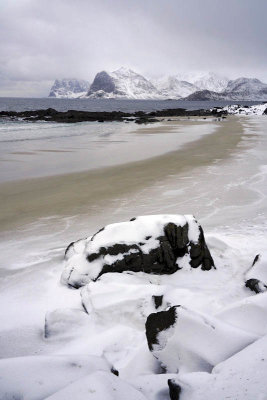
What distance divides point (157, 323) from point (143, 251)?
1233 millimetres

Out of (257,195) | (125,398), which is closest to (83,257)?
(125,398)

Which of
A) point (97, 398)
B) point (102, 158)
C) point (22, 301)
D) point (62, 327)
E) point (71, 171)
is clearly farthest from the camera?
point (102, 158)

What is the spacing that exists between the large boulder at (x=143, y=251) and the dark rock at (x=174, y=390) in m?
1.76

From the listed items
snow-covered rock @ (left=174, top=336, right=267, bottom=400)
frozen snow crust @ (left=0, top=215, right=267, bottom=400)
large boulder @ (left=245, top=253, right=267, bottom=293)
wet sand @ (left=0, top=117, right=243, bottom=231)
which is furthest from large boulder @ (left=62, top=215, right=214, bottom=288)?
wet sand @ (left=0, top=117, right=243, bottom=231)

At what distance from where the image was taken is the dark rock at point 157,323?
2.51 meters

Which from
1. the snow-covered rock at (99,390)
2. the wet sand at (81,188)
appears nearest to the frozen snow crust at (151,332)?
the snow-covered rock at (99,390)

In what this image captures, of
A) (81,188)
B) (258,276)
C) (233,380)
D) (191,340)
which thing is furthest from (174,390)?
(81,188)

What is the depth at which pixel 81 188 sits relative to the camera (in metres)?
8.39

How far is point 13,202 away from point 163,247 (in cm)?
451

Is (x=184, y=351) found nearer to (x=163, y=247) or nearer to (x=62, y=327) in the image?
(x=62, y=327)

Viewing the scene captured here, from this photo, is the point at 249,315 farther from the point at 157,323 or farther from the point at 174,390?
the point at 174,390

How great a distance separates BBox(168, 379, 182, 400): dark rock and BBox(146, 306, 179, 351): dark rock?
1.57ft

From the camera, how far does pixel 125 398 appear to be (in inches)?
74.5

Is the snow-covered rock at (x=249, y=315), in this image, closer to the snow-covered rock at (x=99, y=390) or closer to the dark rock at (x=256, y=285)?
the dark rock at (x=256, y=285)
